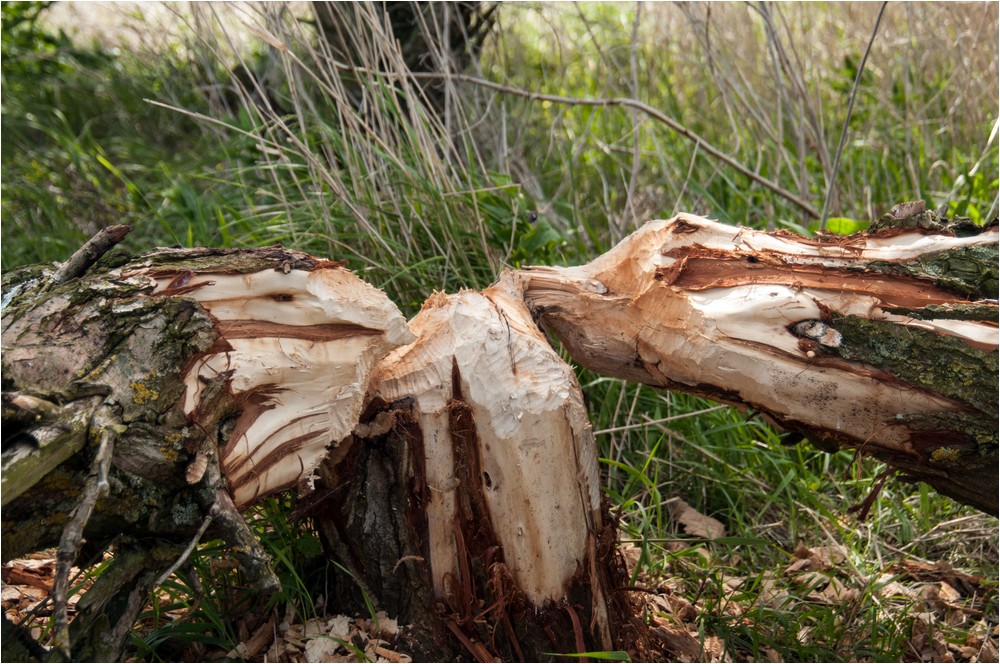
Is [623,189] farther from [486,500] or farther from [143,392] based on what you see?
[143,392]

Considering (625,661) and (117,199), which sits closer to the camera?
(625,661)

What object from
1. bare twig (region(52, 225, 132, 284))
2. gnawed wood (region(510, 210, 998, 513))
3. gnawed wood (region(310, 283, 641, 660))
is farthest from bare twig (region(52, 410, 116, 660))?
gnawed wood (region(510, 210, 998, 513))

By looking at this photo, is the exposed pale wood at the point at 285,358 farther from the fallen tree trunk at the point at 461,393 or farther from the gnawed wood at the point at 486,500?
the gnawed wood at the point at 486,500

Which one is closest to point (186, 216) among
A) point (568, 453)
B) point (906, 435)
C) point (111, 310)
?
point (111, 310)

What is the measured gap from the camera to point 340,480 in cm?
201

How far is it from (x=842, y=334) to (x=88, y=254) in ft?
5.23

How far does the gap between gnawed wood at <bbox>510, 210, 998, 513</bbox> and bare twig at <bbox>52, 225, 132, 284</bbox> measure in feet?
3.83

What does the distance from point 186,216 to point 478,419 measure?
237 centimetres

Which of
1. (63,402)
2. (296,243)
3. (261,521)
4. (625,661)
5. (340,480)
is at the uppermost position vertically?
(63,402)

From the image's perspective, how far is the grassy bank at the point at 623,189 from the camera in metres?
2.35

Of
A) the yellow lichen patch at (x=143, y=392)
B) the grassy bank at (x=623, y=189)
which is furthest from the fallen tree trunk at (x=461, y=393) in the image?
the grassy bank at (x=623, y=189)

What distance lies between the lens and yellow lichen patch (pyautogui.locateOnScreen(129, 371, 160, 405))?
5.09 feet

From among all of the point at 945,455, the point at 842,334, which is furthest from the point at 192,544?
the point at 945,455

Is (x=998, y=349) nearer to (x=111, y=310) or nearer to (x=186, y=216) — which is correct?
(x=111, y=310)
